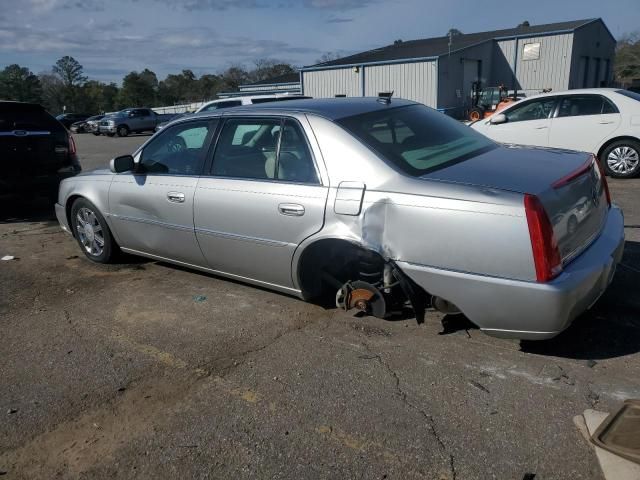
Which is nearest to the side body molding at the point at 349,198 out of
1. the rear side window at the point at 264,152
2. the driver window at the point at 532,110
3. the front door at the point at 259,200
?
the front door at the point at 259,200

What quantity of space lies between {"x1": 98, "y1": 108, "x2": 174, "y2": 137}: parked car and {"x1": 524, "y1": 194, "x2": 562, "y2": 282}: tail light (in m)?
32.4

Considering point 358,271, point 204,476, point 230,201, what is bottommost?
point 204,476

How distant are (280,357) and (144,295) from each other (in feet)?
5.83

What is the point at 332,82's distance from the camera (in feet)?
109

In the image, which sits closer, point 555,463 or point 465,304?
point 555,463

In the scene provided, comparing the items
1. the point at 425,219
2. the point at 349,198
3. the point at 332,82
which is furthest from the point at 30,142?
the point at 332,82

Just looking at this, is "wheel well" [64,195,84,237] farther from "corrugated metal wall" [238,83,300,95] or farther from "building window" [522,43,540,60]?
"building window" [522,43,540,60]

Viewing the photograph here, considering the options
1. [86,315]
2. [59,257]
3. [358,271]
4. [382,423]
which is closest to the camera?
[382,423]

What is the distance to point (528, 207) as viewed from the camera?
9.26 feet

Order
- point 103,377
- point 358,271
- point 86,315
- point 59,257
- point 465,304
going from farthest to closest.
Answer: point 59,257 → point 86,315 → point 358,271 → point 103,377 → point 465,304

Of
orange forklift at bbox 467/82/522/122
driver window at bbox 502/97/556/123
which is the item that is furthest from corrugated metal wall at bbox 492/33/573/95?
driver window at bbox 502/97/556/123

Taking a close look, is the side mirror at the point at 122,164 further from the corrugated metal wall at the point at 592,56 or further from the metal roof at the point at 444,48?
the corrugated metal wall at the point at 592,56

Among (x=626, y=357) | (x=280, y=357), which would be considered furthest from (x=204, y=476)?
(x=626, y=357)

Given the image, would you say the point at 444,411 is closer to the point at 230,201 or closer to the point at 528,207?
the point at 528,207
